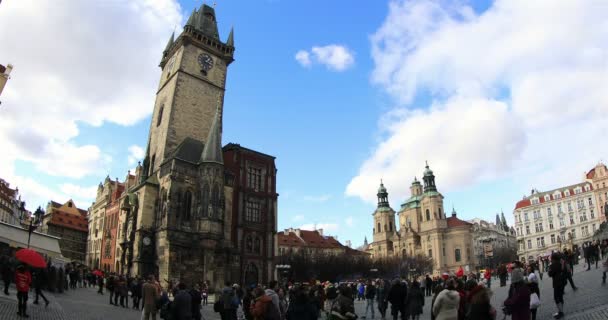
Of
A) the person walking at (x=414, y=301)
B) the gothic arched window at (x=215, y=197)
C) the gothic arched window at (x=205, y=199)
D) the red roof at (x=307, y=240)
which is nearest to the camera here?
the person walking at (x=414, y=301)

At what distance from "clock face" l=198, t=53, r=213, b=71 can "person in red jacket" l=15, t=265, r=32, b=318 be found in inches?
1457

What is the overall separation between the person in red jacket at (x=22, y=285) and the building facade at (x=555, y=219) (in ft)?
258

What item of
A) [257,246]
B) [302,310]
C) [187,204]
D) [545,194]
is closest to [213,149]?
[187,204]

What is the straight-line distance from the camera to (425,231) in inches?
3871

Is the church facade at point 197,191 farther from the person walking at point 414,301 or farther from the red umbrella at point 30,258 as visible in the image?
the person walking at point 414,301

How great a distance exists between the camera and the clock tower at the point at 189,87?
4234 cm

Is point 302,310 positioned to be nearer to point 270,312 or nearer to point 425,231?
point 270,312

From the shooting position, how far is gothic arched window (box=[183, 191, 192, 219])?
1467 inches

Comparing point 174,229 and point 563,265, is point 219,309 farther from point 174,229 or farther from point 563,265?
point 174,229

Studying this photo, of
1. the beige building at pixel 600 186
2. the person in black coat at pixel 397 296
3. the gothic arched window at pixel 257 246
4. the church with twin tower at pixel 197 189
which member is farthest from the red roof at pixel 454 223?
the person in black coat at pixel 397 296

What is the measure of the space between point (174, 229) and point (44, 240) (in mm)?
9110

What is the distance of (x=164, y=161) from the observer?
39.2 m

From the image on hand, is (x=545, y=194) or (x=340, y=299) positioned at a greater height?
(x=545, y=194)

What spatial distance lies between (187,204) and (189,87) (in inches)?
523
